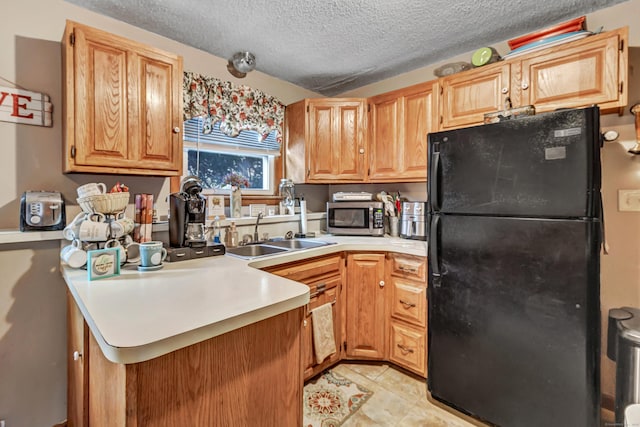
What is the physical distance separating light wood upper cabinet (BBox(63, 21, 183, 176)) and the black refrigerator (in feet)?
5.08

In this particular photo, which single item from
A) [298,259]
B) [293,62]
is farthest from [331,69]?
[298,259]

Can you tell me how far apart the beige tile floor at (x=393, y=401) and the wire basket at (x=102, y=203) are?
5.38 ft

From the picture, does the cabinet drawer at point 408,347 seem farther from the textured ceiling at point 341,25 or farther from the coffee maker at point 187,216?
the textured ceiling at point 341,25

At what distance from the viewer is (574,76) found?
64.1 inches

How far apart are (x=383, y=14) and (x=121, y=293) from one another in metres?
1.95

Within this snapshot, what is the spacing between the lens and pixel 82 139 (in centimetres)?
144

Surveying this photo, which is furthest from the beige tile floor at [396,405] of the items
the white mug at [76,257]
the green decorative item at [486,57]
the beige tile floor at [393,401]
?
the green decorative item at [486,57]

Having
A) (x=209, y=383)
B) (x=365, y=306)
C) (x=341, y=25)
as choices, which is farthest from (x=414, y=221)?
(x=209, y=383)

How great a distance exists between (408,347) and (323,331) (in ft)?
1.99

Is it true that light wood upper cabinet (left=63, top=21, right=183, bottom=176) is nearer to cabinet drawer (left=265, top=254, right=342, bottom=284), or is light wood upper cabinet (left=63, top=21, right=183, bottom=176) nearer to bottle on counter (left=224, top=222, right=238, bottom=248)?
bottle on counter (left=224, top=222, right=238, bottom=248)

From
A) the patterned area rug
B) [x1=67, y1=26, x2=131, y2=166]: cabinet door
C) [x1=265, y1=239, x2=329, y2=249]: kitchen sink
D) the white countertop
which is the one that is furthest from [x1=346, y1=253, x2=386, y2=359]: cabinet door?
[x1=67, y1=26, x2=131, y2=166]: cabinet door

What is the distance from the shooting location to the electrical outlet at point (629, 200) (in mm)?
1677

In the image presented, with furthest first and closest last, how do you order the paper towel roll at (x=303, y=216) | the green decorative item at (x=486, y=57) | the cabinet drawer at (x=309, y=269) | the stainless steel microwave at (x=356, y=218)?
the paper towel roll at (x=303, y=216), the stainless steel microwave at (x=356, y=218), the green decorative item at (x=486, y=57), the cabinet drawer at (x=309, y=269)

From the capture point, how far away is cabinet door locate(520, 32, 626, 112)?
1.52 metres
